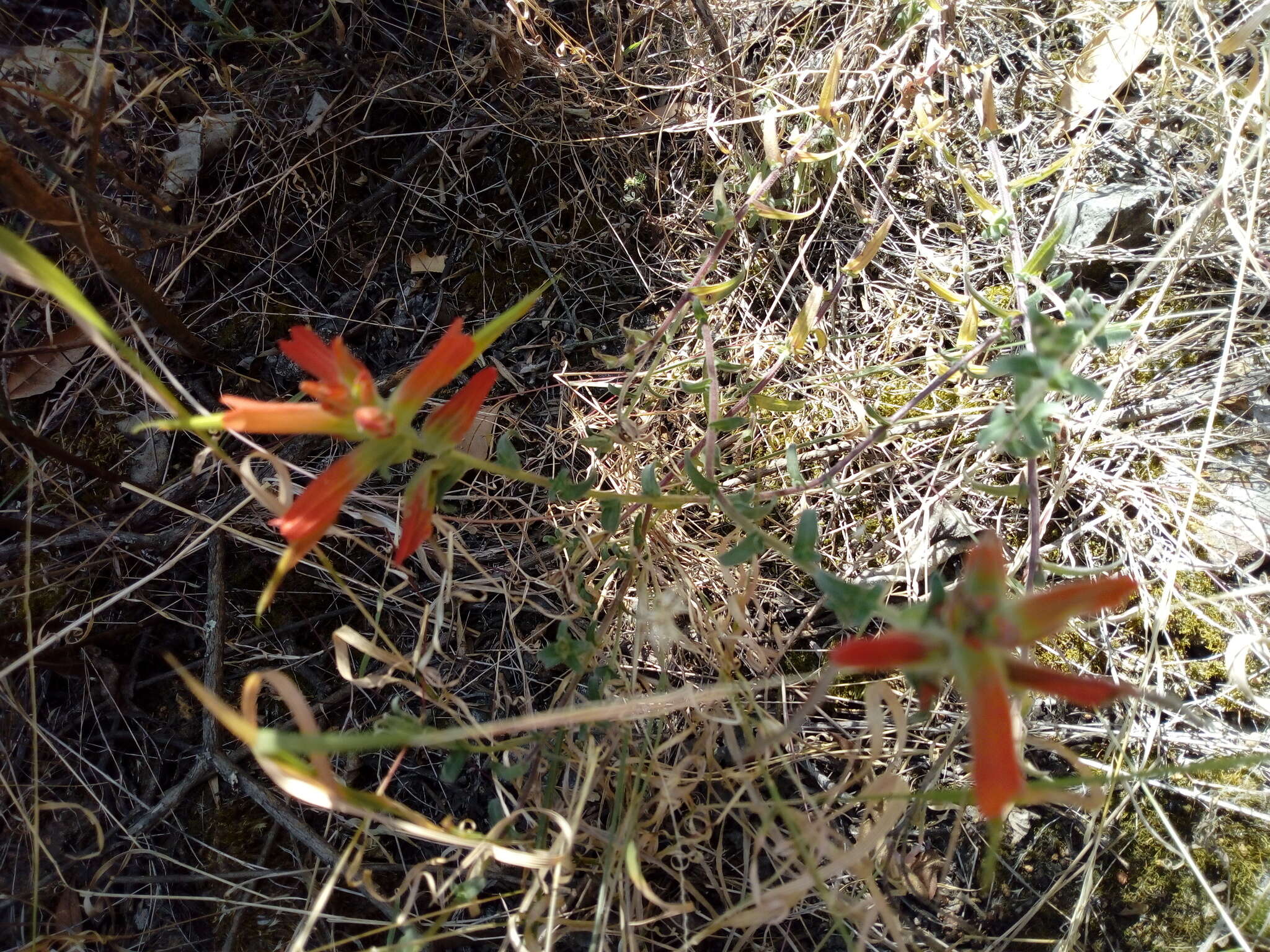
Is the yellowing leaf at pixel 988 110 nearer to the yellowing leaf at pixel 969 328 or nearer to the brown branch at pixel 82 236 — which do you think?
the yellowing leaf at pixel 969 328

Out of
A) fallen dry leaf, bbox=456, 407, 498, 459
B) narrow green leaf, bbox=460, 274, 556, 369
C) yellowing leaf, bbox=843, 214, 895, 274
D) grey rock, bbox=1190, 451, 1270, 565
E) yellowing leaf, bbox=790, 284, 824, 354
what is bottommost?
fallen dry leaf, bbox=456, 407, 498, 459

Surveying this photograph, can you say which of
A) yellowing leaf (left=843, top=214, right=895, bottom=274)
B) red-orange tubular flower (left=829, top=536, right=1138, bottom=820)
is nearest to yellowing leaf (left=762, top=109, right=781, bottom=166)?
yellowing leaf (left=843, top=214, right=895, bottom=274)

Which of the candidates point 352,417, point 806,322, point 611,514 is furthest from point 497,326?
point 806,322

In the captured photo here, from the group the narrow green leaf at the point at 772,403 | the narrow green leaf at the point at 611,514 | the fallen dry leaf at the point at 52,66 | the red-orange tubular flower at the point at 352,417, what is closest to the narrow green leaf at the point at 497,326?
the red-orange tubular flower at the point at 352,417

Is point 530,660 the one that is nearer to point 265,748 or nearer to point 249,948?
point 249,948

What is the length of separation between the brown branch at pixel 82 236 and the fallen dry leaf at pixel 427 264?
470 mm

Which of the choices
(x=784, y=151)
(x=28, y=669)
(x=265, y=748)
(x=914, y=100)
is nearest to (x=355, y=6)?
(x=784, y=151)

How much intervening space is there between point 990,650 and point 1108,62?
5.19 feet

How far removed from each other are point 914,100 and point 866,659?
54.5 inches

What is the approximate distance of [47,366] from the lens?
1.71 meters

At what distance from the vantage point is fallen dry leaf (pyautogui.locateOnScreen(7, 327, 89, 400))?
1688 millimetres

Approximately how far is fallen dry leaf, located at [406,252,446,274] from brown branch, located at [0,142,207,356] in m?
0.47

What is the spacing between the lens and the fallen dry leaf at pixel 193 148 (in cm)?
180

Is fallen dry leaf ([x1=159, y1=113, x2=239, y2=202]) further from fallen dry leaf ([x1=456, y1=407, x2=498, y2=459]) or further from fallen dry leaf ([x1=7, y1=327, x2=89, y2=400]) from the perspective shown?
fallen dry leaf ([x1=456, y1=407, x2=498, y2=459])
